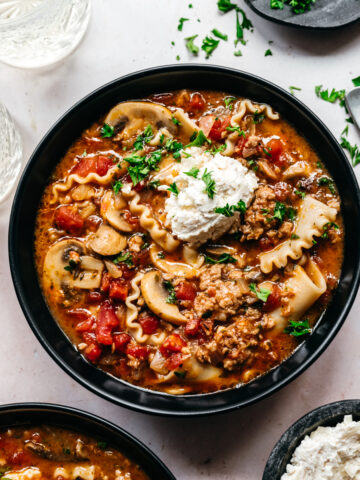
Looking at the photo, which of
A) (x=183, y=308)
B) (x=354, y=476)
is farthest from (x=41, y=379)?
(x=354, y=476)

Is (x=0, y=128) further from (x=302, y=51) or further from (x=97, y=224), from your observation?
(x=302, y=51)

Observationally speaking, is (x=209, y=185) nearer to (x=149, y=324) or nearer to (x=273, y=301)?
(x=273, y=301)

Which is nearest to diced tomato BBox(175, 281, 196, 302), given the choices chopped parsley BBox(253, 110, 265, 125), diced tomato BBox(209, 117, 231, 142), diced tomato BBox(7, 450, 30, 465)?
diced tomato BBox(209, 117, 231, 142)

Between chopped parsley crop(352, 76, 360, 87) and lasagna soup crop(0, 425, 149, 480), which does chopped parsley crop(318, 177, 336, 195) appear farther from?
lasagna soup crop(0, 425, 149, 480)

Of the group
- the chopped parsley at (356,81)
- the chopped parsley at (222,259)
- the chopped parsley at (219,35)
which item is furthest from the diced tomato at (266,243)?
the chopped parsley at (219,35)

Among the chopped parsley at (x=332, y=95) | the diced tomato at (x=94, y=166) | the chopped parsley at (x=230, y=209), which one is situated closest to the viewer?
the chopped parsley at (x=230, y=209)

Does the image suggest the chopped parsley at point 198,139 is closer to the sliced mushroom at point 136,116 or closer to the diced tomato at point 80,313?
the sliced mushroom at point 136,116
